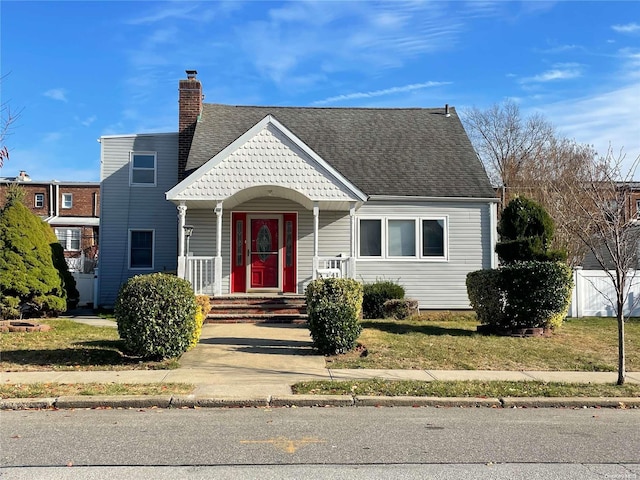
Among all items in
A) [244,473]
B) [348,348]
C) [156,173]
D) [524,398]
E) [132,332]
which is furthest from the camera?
[156,173]

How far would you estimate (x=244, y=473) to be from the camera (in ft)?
16.3

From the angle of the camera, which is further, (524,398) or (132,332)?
(132,332)

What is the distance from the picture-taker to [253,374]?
9352mm

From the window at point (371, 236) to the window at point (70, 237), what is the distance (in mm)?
24260

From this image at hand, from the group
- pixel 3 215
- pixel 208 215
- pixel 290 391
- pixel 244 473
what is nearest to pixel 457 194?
pixel 208 215

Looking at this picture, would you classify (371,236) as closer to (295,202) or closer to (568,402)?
(295,202)

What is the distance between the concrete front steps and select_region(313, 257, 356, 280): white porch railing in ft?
2.94

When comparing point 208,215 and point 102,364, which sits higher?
point 208,215

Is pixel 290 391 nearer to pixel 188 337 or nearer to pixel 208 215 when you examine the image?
pixel 188 337

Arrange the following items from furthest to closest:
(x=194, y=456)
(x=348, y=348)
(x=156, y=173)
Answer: (x=156, y=173)
(x=348, y=348)
(x=194, y=456)

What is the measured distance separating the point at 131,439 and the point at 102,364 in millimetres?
4346

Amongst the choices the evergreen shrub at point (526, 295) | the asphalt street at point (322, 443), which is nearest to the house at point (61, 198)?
the evergreen shrub at point (526, 295)

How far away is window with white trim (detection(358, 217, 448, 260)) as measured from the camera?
1772 centimetres

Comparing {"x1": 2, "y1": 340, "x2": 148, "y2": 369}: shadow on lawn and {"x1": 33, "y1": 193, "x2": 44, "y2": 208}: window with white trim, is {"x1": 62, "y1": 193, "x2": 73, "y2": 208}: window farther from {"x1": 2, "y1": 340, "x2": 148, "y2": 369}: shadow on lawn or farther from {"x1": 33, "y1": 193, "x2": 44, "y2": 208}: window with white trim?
{"x1": 2, "y1": 340, "x2": 148, "y2": 369}: shadow on lawn
